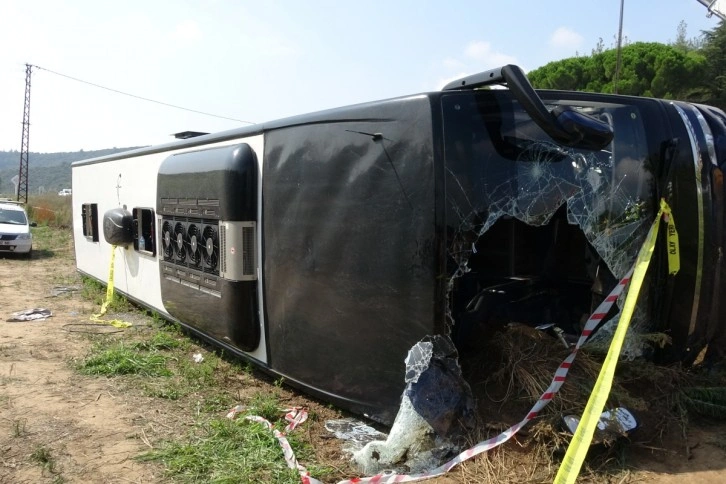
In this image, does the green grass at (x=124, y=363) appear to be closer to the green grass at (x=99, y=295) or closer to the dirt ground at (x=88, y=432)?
the dirt ground at (x=88, y=432)

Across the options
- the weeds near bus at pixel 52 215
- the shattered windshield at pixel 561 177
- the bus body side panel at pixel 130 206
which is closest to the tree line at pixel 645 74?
the bus body side panel at pixel 130 206

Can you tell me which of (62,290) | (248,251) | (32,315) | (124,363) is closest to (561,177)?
(248,251)

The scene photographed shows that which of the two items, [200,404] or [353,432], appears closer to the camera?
[353,432]

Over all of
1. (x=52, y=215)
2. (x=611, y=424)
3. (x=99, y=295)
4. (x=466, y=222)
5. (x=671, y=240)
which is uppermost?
(x=466, y=222)

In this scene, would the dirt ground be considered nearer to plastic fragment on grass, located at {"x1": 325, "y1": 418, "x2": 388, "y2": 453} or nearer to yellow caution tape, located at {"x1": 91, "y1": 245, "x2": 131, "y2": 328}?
plastic fragment on grass, located at {"x1": 325, "y1": 418, "x2": 388, "y2": 453}

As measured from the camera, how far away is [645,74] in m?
20.1

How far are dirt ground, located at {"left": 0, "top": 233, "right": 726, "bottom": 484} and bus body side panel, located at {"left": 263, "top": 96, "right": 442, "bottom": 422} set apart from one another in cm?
52

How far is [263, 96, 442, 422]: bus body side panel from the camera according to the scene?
341cm

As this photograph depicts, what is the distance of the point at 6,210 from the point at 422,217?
1721cm

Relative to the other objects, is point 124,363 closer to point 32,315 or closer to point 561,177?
point 32,315

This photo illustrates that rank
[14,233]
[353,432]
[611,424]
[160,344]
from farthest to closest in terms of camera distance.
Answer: [14,233] → [160,344] → [353,432] → [611,424]

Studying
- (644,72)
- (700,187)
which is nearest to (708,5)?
(644,72)

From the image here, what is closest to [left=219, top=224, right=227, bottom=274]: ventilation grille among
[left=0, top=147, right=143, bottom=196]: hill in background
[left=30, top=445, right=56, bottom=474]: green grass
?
[left=30, top=445, right=56, bottom=474]: green grass

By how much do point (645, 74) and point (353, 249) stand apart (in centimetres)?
2001
